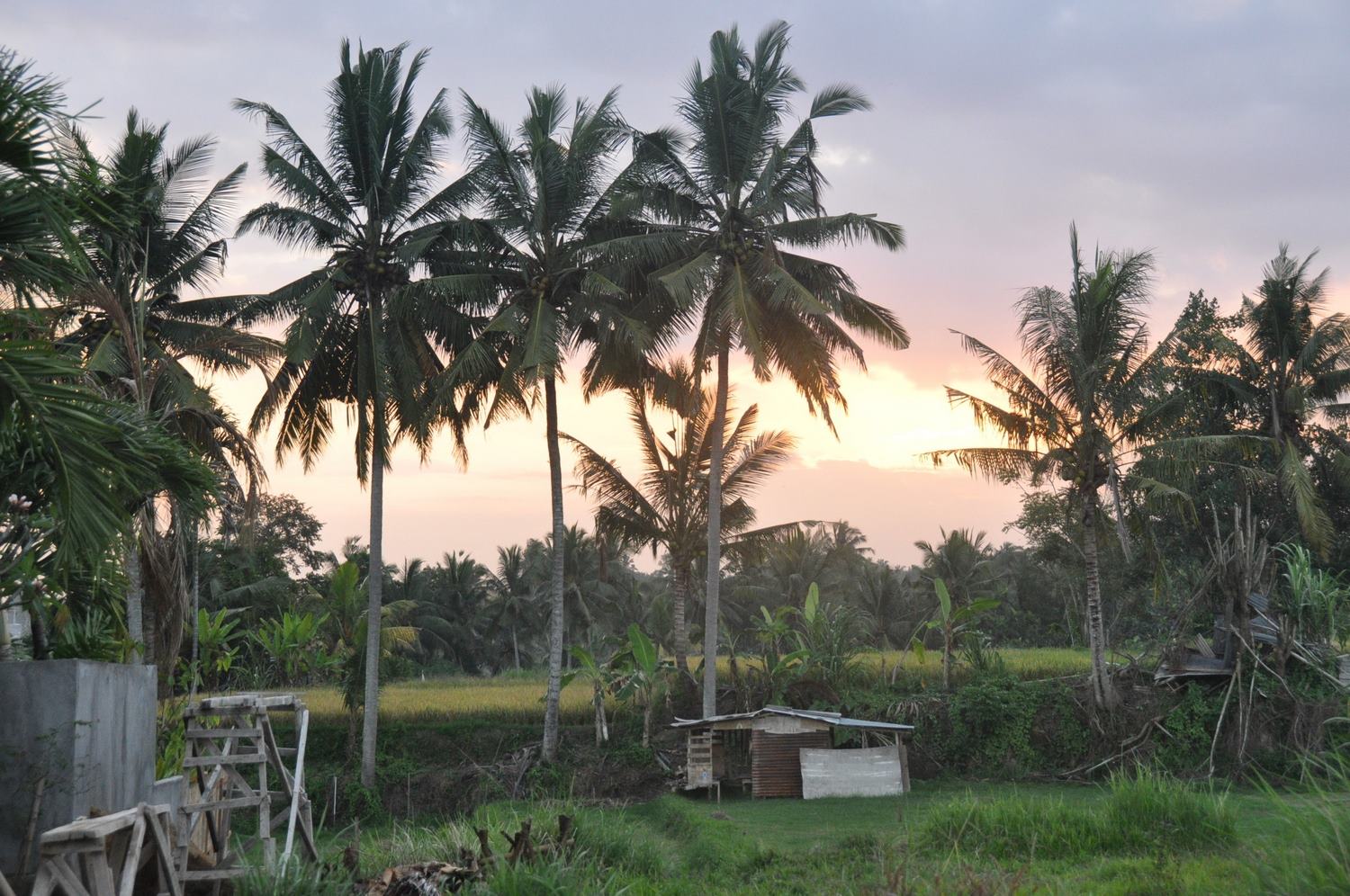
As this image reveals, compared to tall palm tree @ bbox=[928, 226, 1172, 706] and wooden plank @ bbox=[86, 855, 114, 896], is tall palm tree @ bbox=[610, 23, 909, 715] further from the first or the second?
wooden plank @ bbox=[86, 855, 114, 896]

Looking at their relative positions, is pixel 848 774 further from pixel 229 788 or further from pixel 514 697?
pixel 229 788

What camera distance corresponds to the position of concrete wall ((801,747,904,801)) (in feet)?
65.0

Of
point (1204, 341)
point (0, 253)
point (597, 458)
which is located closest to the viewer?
point (0, 253)

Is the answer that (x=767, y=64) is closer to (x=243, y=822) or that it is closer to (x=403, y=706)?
(x=403, y=706)

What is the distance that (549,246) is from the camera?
953 inches

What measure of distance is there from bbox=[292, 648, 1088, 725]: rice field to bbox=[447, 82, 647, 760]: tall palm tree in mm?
1539

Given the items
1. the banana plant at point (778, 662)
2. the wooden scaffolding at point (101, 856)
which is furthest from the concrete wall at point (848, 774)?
the wooden scaffolding at point (101, 856)

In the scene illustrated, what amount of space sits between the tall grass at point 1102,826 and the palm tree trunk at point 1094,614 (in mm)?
10271

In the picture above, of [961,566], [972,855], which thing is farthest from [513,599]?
[972,855]

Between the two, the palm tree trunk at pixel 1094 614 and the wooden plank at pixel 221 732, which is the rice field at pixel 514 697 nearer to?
the palm tree trunk at pixel 1094 614

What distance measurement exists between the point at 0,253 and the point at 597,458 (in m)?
19.8

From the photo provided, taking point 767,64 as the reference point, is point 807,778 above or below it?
below

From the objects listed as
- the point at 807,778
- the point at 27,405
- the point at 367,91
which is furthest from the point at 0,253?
the point at 367,91

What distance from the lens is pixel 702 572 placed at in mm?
33875
